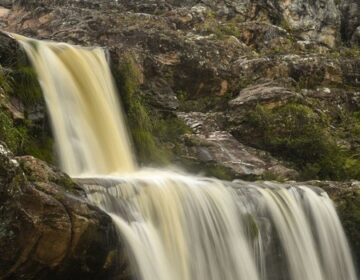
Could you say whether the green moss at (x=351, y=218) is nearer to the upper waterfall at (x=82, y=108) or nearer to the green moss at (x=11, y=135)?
the upper waterfall at (x=82, y=108)

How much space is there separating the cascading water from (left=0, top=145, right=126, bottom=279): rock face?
52 centimetres

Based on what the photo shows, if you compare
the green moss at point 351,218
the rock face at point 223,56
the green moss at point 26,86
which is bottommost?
the green moss at point 351,218

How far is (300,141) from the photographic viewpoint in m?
16.6

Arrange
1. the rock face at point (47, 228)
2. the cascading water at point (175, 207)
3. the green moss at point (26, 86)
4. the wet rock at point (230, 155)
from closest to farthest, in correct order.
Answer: the rock face at point (47, 228) → the cascading water at point (175, 207) → the green moss at point (26, 86) → the wet rock at point (230, 155)

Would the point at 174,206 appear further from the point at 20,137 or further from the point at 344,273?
the point at 344,273

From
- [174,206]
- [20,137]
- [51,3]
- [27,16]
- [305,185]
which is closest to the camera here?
[174,206]

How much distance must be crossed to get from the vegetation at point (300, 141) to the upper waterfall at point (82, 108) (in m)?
4.63

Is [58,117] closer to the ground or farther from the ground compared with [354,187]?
farther from the ground

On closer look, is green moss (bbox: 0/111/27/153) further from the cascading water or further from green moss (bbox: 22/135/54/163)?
the cascading water

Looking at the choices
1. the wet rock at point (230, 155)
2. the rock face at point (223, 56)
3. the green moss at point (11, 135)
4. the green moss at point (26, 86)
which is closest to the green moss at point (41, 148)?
the green moss at point (11, 135)

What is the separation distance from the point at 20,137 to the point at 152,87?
736 cm

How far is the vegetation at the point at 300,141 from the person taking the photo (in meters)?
16.3

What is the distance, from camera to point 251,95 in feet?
58.3

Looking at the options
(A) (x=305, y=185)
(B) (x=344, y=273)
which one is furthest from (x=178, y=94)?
(B) (x=344, y=273)
